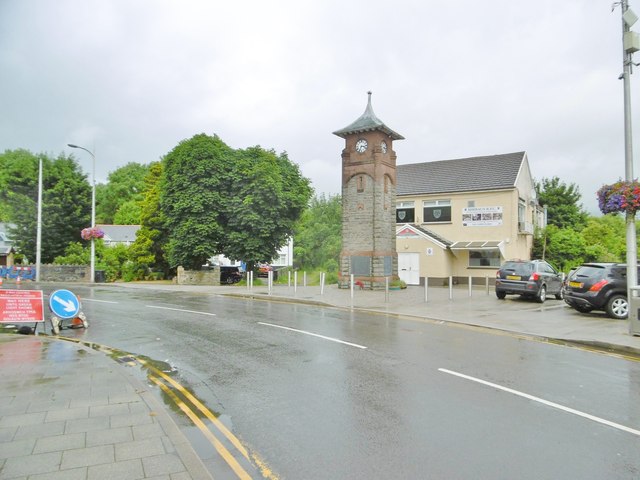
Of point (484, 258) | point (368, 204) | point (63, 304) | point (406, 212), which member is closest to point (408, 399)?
point (63, 304)

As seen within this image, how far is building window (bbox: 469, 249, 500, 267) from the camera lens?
2999 cm

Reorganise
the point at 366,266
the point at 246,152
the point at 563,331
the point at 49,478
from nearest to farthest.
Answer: the point at 49,478
the point at 563,331
the point at 366,266
the point at 246,152

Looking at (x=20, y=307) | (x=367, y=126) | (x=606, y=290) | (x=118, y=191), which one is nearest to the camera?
(x=20, y=307)

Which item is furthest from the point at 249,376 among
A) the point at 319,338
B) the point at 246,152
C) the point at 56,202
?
the point at 56,202

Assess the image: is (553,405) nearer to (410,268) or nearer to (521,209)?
(410,268)

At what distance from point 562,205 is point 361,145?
93.2 feet

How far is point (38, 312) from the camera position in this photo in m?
11.8

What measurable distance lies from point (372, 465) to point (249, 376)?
3376mm

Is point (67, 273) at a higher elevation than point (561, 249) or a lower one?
lower

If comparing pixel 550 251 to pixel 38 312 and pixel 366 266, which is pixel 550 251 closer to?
pixel 366 266

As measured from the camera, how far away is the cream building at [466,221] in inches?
1170

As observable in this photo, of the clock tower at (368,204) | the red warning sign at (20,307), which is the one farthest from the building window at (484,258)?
the red warning sign at (20,307)

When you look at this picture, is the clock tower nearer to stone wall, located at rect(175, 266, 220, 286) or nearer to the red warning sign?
stone wall, located at rect(175, 266, 220, 286)

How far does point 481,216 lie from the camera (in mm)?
30609
